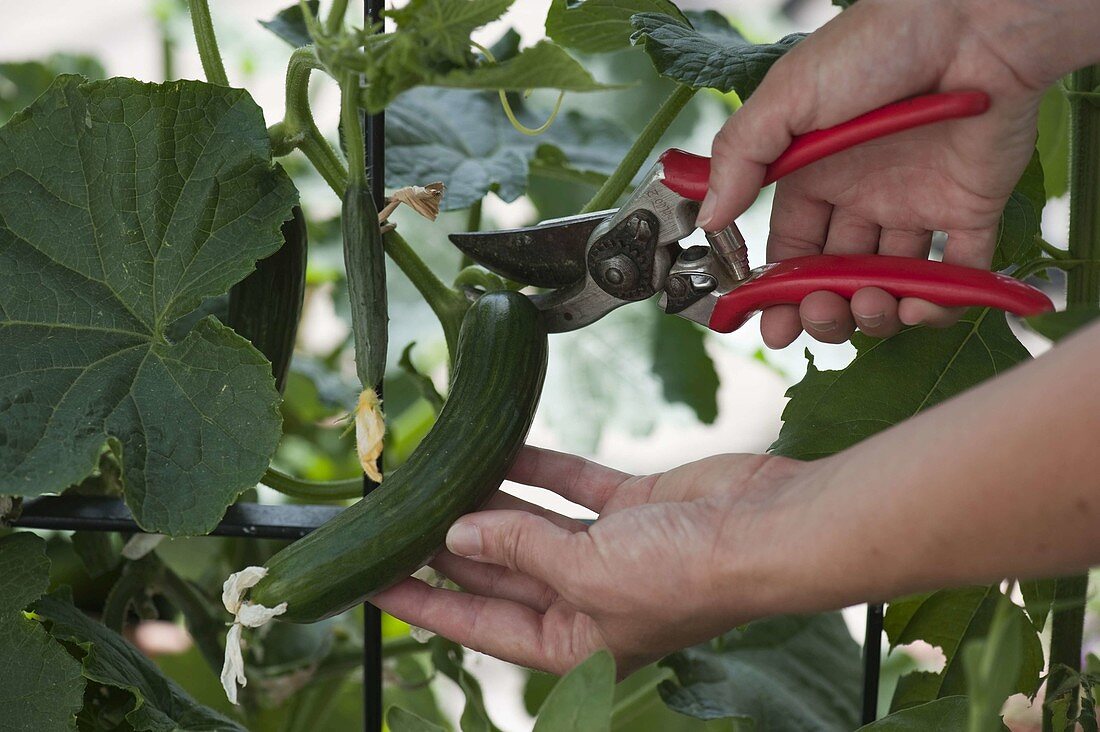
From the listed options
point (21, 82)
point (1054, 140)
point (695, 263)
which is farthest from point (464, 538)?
point (21, 82)

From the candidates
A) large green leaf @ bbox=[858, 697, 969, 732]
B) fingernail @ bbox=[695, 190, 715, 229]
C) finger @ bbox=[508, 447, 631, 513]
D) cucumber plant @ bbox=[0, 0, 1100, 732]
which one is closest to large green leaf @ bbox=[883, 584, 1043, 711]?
cucumber plant @ bbox=[0, 0, 1100, 732]

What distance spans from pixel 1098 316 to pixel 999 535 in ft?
0.59

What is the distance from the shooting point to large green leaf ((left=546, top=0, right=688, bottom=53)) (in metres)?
0.97

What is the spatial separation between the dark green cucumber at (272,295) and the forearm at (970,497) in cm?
47

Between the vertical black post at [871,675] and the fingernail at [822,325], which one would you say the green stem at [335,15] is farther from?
the vertical black post at [871,675]

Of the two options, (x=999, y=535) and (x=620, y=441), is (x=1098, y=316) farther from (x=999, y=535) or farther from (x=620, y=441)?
(x=620, y=441)

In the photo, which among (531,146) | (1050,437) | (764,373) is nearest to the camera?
(1050,437)

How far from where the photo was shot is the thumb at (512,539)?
2.57 feet

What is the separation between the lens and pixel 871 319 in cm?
84

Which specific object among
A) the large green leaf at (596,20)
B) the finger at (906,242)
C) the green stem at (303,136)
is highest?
the large green leaf at (596,20)

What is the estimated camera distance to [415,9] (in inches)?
25.4

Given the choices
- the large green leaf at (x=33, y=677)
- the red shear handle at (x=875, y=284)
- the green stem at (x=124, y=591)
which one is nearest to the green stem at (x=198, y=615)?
the green stem at (x=124, y=591)

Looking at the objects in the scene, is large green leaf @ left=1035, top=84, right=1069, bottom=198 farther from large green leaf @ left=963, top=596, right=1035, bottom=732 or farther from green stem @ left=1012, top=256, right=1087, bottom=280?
large green leaf @ left=963, top=596, right=1035, bottom=732

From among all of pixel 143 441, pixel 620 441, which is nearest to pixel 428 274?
pixel 143 441
